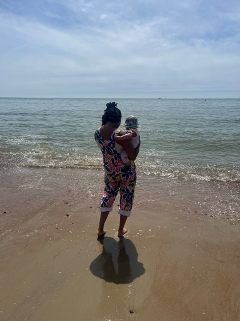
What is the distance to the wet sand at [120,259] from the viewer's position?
2160 millimetres

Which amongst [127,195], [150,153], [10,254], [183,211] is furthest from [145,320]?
[150,153]

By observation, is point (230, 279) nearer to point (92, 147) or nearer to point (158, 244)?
point (158, 244)

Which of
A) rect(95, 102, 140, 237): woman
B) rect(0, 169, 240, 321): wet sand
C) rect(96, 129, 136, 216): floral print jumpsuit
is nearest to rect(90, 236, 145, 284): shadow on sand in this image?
rect(0, 169, 240, 321): wet sand

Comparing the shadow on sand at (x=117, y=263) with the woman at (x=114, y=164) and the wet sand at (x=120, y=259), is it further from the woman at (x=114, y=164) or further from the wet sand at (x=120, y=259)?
the woman at (x=114, y=164)

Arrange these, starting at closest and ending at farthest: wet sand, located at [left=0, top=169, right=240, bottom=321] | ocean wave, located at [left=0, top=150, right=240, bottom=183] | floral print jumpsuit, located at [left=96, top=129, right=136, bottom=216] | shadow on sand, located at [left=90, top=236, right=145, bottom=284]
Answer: wet sand, located at [left=0, top=169, right=240, bottom=321]
shadow on sand, located at [left=90, top=236, right=145, bottom=284]
floral print jumpsuit, located at [left=96, top=129, right=136, bottom=216]
ocean wave, located at [left=0, top=150, right=240, bottom=183]

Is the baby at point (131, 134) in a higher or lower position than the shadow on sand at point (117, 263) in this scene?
higher

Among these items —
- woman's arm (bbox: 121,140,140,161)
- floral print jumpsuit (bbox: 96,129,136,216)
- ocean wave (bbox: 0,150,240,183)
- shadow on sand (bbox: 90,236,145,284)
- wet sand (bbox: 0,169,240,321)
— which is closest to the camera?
wet sand (bbox: 0,169,240,321)

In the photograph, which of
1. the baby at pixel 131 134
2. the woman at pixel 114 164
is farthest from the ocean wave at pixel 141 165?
the baby at pixel 131 134

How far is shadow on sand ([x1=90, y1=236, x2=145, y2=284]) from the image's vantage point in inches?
100

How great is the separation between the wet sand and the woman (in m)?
0.52

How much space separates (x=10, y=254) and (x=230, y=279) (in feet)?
8.85

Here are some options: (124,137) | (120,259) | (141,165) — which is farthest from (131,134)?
(141,165)

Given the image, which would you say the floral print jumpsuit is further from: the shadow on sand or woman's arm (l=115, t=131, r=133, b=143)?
the shadow on sand

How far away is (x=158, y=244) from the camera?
3.13 metres
